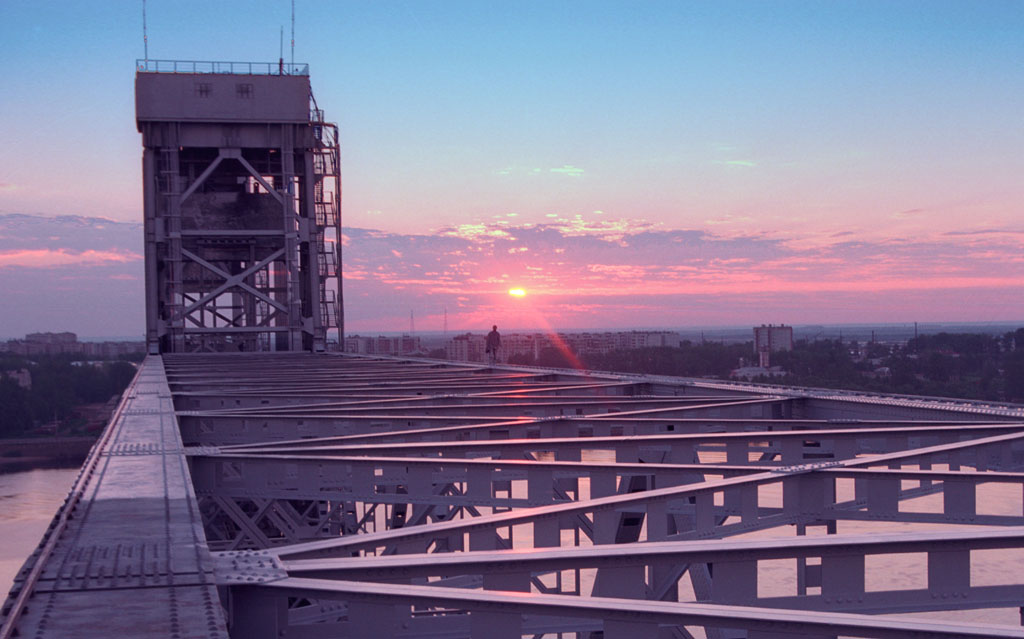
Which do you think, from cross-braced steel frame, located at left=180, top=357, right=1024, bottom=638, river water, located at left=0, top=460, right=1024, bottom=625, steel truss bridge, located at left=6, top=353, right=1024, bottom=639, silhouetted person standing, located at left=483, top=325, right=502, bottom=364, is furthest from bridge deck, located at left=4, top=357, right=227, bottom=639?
silhouetted person standing, located at left=483, top=325, right=502, bottom=364

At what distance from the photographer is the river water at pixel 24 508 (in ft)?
181

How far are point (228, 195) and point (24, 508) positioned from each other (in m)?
38.1

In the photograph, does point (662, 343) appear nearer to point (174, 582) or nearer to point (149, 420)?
point (149, 420)

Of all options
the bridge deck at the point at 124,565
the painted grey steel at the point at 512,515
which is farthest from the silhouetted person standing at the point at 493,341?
the bridge deck at the point at 124,565

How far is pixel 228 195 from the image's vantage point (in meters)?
42.1

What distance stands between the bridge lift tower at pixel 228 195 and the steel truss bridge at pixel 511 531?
89.4 feet

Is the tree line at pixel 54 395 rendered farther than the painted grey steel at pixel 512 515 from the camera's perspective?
Yes

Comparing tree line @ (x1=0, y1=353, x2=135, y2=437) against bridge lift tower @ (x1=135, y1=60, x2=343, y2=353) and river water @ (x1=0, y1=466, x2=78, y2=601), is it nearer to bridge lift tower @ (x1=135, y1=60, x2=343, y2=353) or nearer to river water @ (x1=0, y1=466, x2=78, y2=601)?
river water @ (x1=0, y1=466, x2=78, y2=601)

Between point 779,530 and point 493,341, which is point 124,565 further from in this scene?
point 493,341

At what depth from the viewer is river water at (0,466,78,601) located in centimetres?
5528

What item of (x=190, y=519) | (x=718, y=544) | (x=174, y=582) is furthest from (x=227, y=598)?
(x=718, y=544)

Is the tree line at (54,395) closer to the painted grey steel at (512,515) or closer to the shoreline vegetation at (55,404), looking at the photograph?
the shoreline vegetation at (55,404)

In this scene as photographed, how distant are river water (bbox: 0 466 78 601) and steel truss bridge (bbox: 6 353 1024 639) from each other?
37976mm

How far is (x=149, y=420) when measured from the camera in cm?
1245
